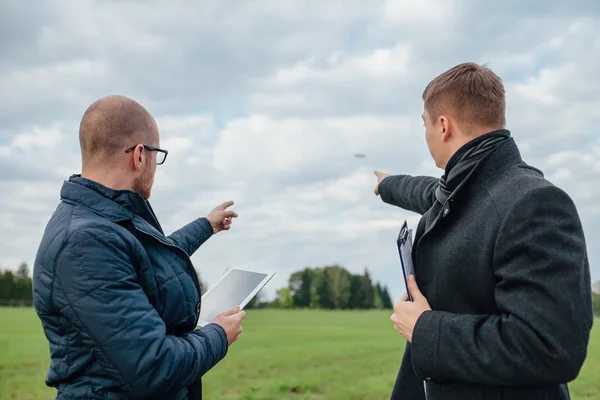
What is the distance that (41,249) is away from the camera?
233cm

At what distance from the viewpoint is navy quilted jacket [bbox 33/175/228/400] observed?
7.08 feet

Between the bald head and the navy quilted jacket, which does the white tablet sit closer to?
the navy quilted jacket

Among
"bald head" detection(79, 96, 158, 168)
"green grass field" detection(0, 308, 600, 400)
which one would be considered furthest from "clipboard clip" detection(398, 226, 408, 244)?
"green grass field" detection(0, 308, 600, 400)

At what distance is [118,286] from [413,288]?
1196 millimetres

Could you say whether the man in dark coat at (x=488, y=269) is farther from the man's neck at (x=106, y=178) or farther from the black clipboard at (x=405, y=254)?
the man's neck at (x=106, y=178)

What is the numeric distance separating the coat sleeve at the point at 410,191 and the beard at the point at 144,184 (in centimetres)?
163

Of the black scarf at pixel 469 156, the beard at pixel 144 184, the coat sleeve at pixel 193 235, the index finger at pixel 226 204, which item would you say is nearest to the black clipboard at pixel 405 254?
the black scarf at pixel 469 156

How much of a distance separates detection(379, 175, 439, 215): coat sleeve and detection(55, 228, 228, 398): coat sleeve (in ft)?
5.97

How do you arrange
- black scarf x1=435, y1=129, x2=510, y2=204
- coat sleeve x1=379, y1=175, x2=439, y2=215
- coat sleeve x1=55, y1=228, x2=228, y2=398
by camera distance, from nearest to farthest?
1. coat sleeve x1=55, y1=228, x2=228, y2=398
2. black scarf x1=435, y1=129, x2=510, y2=204
3. coat sleeve x1=379, y1=175, x2=439, y2=215

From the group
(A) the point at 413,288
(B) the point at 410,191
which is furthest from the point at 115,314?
(B) the point at 410,191

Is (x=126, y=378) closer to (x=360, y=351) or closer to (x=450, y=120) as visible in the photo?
(x=450, y=120)

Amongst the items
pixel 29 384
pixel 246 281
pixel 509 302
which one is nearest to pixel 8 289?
pixel 29 384

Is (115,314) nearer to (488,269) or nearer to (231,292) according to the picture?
(231,292)

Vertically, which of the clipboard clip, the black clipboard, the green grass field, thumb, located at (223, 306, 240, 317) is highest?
the clipboard clip
